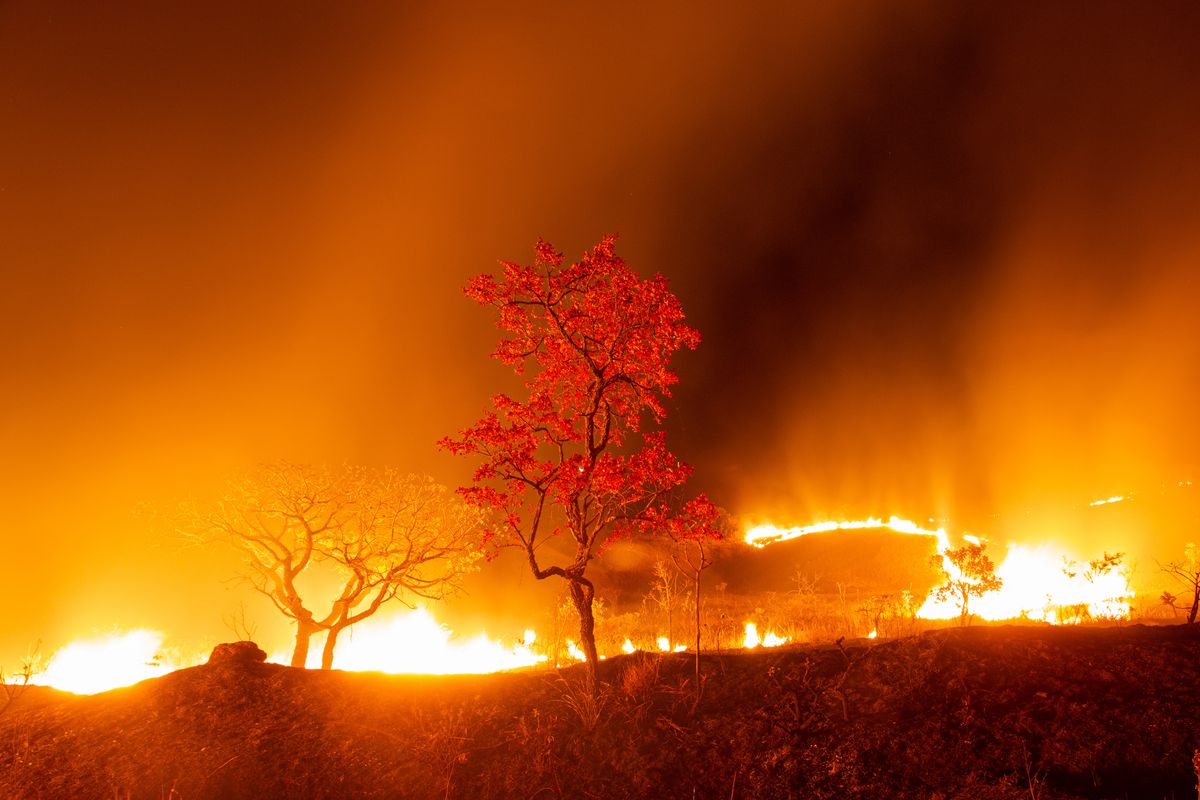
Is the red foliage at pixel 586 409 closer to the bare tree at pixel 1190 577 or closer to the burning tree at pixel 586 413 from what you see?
the burning tree at pixel 586 413

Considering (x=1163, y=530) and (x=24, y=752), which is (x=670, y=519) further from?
(x=1163, y=530)

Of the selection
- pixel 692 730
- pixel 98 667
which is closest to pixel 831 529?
pixel 692 730

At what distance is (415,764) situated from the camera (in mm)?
10695

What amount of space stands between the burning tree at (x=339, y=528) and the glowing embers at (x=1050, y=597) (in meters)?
15.0

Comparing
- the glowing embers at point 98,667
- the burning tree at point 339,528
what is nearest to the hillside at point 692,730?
the glowing embers at point 98,667

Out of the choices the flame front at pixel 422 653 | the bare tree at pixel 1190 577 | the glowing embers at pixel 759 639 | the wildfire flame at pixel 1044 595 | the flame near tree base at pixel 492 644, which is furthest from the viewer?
the flame front at pixel 422 653

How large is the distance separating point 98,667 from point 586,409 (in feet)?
64.3

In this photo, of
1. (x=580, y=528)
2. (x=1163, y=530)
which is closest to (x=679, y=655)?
(x=580, y=528)

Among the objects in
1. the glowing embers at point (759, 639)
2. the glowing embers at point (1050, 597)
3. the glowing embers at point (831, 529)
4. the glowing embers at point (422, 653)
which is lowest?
the glowing embers at point (422, 653)

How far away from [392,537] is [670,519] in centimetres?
1129

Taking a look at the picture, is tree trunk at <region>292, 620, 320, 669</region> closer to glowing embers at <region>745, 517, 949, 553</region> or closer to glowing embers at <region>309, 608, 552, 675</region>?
glowing embers at <region>309, 608, 552, 675</region>

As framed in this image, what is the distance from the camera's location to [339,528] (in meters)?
20.1

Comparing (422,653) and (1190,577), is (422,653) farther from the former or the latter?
(1190,577)

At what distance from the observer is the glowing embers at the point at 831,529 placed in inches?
1463
